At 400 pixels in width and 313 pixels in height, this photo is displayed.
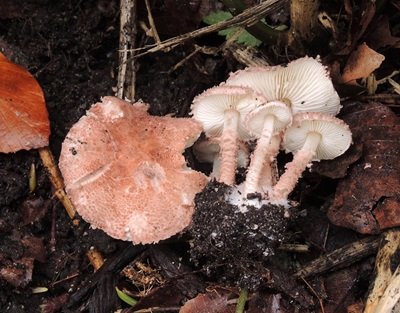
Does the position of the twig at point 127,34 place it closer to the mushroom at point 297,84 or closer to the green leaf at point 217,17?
the green leaf at point 217,17

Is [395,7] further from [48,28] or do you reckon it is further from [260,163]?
[48,28]

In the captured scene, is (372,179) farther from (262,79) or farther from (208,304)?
(208,304)

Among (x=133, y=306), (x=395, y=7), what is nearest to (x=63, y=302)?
(x=133, y=306)

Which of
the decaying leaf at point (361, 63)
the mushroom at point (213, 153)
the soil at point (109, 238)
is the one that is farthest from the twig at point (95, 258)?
the decaying leaf at point (361, 63)

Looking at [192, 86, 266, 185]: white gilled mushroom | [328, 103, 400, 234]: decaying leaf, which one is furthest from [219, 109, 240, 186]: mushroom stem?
[328, 103, 400, 234]: decaying leaf

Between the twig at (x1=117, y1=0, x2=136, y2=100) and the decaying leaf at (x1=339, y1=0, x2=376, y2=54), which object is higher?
the decaying leaf at (x1=339, y1=0, x2=376, y2=54)

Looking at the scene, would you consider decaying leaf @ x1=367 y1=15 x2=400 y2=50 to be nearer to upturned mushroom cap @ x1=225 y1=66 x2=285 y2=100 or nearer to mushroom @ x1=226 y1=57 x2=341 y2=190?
mushroom @ x1=226 y1=57 x2=341 y2=190
